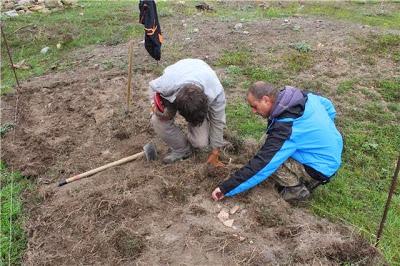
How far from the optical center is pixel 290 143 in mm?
3387

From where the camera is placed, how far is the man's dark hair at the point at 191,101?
3393mm

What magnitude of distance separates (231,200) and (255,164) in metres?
0.48

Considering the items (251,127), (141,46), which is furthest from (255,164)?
(141,46)

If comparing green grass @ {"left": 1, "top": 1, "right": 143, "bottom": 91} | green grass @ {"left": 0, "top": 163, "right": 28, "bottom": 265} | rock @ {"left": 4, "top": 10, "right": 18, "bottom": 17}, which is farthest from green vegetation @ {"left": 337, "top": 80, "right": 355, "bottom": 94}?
rock @ {"left": 4, "top": 10, "right": 18, "bottom": 17}

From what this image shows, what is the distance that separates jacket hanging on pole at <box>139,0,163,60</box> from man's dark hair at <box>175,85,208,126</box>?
3.07 m

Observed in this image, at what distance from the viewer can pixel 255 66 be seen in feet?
21.6

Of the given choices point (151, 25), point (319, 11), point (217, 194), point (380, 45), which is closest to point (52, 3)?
point (151, 25)

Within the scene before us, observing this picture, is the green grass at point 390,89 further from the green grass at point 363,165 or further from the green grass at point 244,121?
the green grass at point 244,121

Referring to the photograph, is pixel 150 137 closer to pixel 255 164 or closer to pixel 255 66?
pixel 255 164

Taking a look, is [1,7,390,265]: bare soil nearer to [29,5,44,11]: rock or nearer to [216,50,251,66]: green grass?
[216,50,251,66]: green grass

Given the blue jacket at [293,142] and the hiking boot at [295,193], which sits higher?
the blue jacket at [293,142]

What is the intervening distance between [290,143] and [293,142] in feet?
0.11

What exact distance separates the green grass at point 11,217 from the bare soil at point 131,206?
97mm

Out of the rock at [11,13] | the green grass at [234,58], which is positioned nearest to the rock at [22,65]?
the rock at [11,13]
